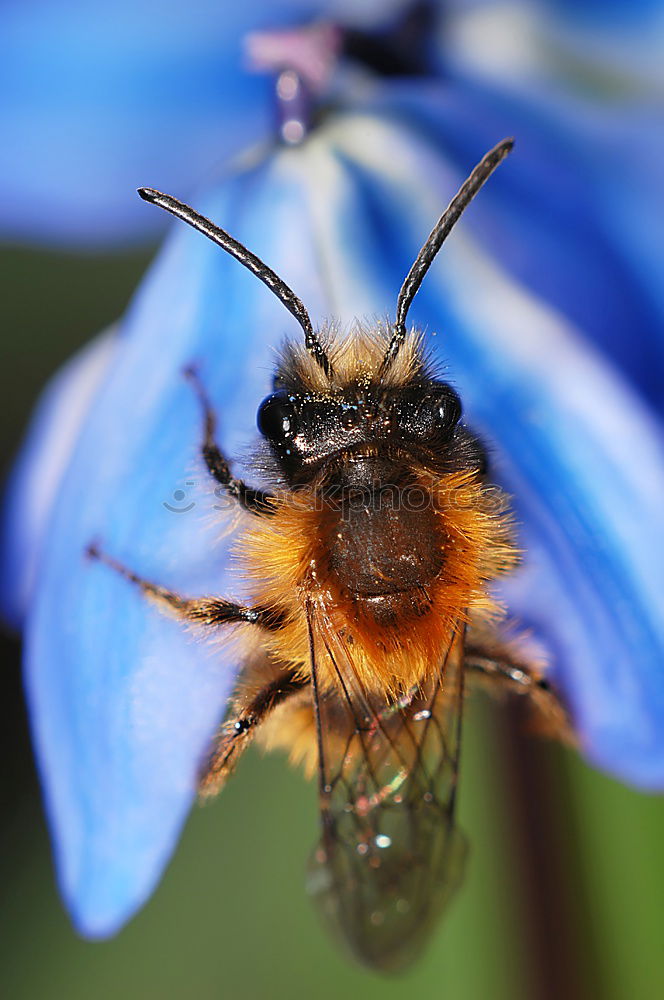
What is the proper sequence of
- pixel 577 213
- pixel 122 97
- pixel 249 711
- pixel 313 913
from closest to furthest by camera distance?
1. pixel 249 711
2. pixel 577 213
3. pixel 122 97
4. pixel 313 913

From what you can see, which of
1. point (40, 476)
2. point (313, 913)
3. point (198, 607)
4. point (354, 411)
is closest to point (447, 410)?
point (354, 411)

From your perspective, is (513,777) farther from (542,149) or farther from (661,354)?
(542,149)

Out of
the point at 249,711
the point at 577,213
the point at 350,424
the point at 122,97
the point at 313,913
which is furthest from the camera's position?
the point at 313,913

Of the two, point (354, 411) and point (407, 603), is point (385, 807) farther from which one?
point (354, 411)

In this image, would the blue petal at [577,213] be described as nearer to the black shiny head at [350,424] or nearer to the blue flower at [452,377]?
the blue flower at [452,377]

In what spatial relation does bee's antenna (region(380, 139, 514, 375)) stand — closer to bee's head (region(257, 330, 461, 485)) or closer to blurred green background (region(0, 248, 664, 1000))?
bee's head (region(257, 330, 461, 485))

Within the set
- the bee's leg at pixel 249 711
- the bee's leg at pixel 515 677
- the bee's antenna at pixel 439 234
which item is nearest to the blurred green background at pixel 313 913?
the bee's leg at pixel 515 677
